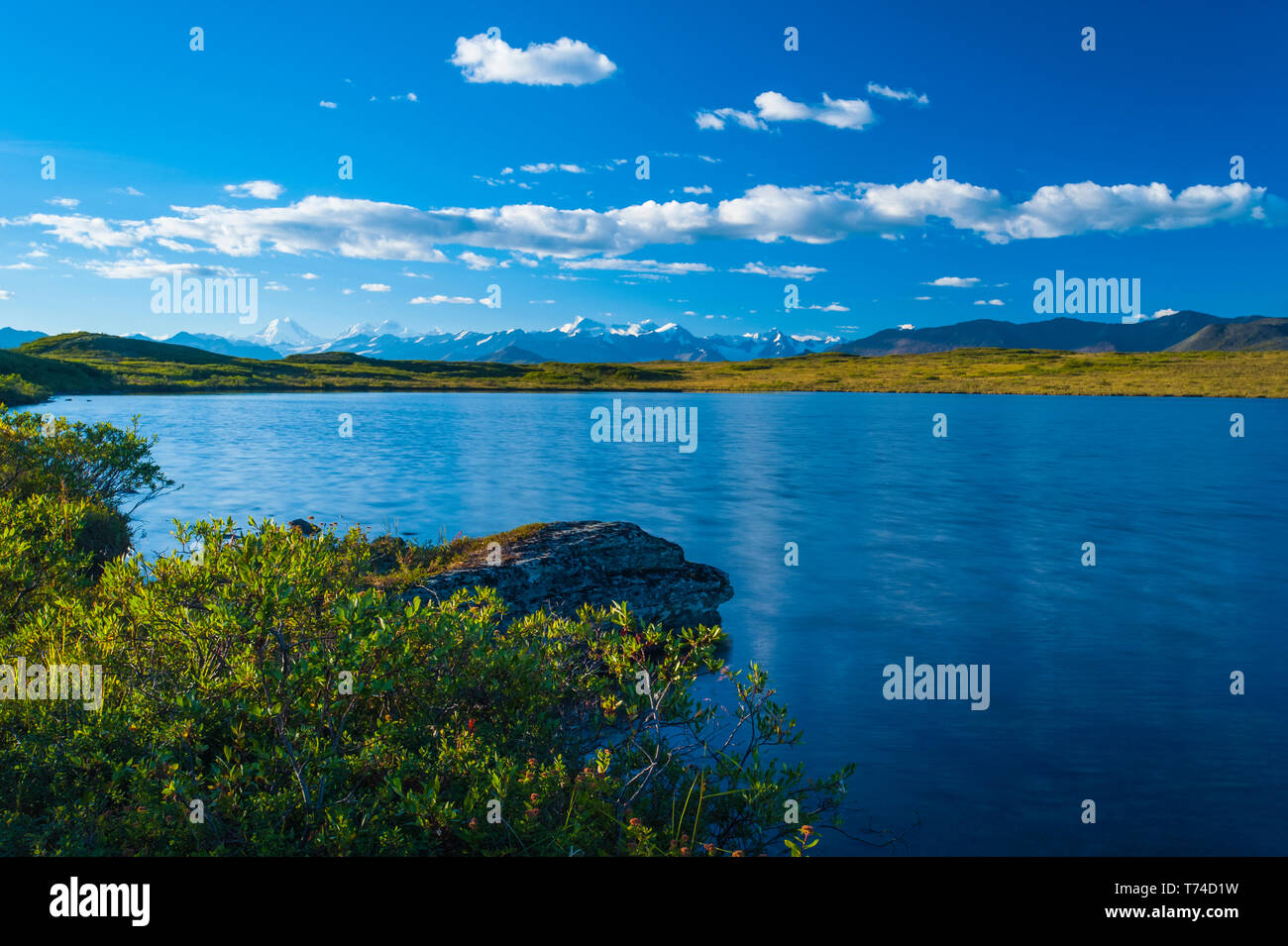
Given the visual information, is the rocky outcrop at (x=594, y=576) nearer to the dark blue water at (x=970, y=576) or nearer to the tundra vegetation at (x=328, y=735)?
the dark blue water at (x=970, y=576)

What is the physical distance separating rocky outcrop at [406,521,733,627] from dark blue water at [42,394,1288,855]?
1.75m

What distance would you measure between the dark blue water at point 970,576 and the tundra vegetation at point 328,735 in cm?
314

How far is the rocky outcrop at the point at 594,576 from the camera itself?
1485 cm

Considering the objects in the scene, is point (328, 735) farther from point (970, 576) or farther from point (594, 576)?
point (970, 576)

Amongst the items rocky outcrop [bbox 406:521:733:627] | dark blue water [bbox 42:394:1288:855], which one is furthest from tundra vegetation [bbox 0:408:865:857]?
rocky outcrop [bbox 406:521:733:627]

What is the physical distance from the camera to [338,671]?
7.00 meters

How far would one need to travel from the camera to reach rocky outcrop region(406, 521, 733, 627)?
14.9 m

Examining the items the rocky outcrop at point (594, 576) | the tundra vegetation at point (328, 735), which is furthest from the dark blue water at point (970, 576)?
the tundra vegetation at point (328, 735)

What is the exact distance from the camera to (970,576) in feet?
82.2

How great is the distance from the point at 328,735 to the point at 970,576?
73.5 ft

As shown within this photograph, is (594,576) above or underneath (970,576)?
above

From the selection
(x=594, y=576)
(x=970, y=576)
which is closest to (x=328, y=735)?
(x=594, y=576)
